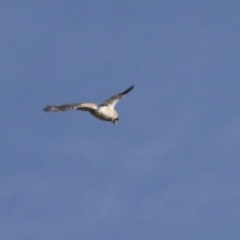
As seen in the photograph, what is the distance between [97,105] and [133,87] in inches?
83.1

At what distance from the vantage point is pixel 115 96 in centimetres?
7006

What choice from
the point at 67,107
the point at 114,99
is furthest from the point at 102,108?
the point at 67,107

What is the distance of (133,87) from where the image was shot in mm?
70062

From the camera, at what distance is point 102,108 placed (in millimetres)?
68875

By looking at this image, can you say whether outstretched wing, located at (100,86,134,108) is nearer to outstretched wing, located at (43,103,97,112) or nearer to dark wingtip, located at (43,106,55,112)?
outstretched wing, located at (43,103,97,112)

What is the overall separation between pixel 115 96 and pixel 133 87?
0.86 meters

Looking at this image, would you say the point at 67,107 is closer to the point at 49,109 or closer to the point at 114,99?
the point at 49,109

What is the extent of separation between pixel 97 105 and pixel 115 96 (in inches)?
59.4

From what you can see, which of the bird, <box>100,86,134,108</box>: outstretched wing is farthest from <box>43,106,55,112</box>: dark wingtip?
<box>100,86,134,108</box>: outstretched wing

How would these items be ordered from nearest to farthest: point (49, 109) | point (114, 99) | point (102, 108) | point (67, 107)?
point (67, 107)
point (49, 109)
point (102, 108)
point (114, 99)

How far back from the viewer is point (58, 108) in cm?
6775

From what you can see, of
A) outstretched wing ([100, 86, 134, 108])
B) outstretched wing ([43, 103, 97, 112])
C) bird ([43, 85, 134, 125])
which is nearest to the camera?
outstretched wing ([43, 103, 97, 112])

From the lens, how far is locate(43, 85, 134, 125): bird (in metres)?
67.8

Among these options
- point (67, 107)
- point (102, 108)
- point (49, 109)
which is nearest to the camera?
point (67, 107)
